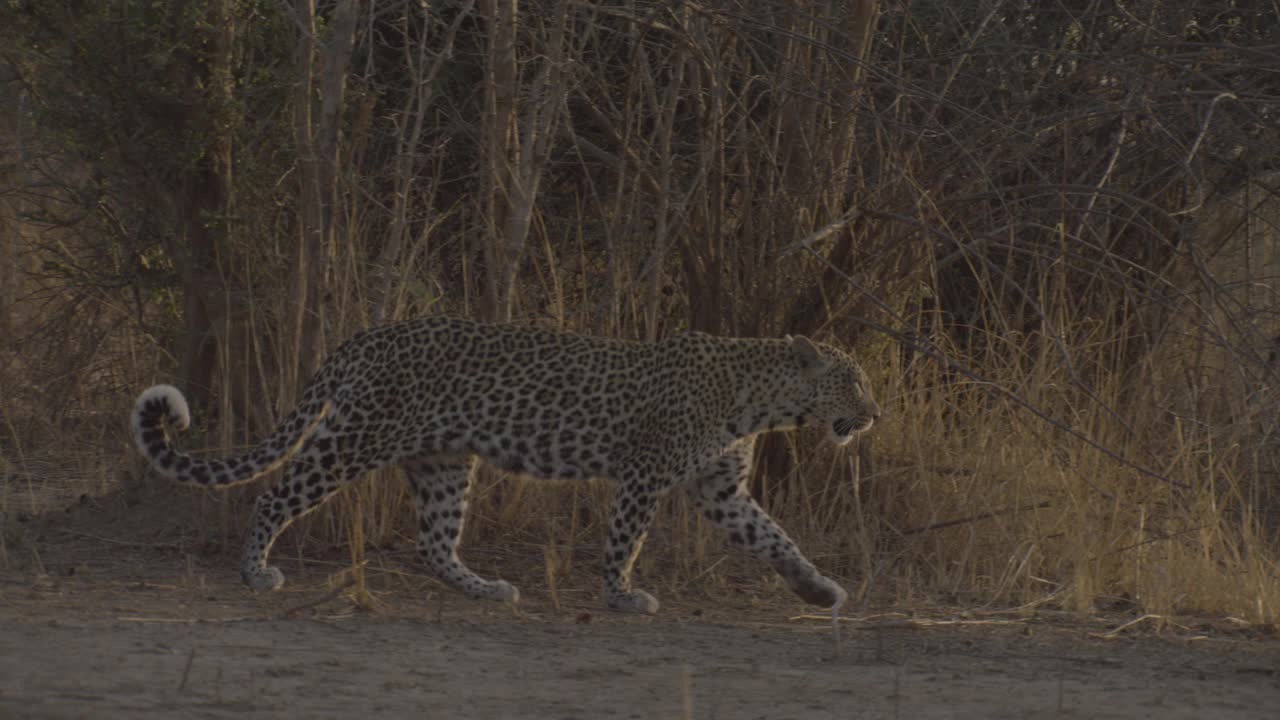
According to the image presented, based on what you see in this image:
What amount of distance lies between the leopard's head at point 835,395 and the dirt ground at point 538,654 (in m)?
0.78

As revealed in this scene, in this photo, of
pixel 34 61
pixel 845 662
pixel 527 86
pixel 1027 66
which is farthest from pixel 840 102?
pixel 34 61

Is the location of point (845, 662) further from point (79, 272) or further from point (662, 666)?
point (79, 272)

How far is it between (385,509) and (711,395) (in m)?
1.63

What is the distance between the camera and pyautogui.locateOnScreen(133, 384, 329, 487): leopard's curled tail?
6.39m

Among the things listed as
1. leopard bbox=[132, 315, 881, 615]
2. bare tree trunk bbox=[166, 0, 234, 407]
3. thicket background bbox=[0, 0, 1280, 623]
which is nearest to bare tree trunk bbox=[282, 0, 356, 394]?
thicket background bbox=[0, 0, 1280, 623]

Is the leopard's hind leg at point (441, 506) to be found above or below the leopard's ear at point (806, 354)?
below

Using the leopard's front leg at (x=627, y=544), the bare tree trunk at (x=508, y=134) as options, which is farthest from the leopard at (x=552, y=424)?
the bare tree trunk at (x=508, y=134)

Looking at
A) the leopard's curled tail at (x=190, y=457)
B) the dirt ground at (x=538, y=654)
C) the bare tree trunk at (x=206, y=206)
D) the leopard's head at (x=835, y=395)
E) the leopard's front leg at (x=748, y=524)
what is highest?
the bare tree trunk at (x=206, y=206)

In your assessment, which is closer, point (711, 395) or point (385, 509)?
point (711, 395)

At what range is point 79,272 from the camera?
29.6ft

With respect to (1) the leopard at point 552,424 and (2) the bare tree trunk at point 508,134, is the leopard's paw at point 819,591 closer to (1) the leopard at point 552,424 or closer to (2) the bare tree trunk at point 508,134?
(1) the leopard at point 552,424

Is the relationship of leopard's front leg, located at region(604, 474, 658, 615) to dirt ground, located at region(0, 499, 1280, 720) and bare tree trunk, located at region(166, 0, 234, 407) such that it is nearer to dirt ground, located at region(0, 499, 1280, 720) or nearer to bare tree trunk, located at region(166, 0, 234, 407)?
dirt ground, located at region(0, 499, 1280, 720)

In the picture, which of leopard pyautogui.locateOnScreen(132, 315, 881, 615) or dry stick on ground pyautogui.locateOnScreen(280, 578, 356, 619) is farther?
leopard pyautogui.locateOnScreen(132, 315, 881, 615)

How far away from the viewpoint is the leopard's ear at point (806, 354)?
23.2 feet
